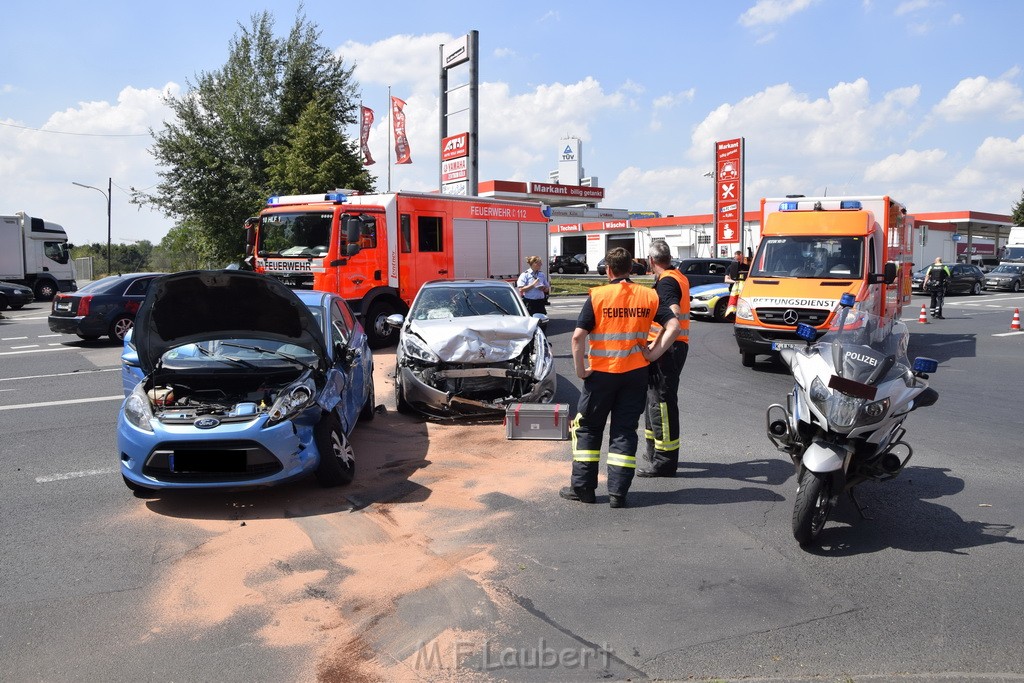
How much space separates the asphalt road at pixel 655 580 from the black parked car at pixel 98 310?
28.2 feet

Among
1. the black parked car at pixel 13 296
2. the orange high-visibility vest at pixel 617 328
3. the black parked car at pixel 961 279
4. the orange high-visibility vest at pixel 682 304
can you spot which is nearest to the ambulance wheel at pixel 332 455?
the orange high-visibility vest at pixel 617 328

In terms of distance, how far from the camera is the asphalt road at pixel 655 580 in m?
3.61

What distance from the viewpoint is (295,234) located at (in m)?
14.2

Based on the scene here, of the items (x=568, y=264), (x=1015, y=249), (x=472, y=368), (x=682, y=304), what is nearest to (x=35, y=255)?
(x=472, y=368)

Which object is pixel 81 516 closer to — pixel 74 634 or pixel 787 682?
pixel 74 634

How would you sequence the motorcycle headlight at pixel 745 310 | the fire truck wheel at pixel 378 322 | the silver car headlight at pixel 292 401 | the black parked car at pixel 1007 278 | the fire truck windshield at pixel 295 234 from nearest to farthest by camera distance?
the silver car headlight at pixel 292 401
the motorcycle headlight at pixel 745 310
the fire truck windshield at pixel 295 234
the fire truck wheel at pixel 378 322
the black parked car at pixel 1007 278

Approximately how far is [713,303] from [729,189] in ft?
51.7

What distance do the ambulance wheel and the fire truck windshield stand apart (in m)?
8.17

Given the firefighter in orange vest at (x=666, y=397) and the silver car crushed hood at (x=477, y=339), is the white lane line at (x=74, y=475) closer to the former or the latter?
the silver car crushed hood at (x=477, y=339)

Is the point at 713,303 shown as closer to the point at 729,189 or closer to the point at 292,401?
the point at 729,189

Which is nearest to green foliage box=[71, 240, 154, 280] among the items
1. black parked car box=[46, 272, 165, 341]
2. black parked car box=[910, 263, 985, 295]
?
black parked car box=[46, 272, 165, 341]

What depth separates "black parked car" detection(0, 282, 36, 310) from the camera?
87.5 feet

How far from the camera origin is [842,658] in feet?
11.9

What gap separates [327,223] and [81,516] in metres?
8.92
